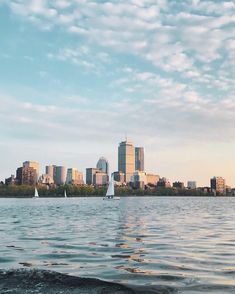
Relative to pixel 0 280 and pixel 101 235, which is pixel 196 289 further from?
pixel 101 235

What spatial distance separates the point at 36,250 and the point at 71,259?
531cm

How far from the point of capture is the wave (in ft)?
54.8

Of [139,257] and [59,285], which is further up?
[139,257]

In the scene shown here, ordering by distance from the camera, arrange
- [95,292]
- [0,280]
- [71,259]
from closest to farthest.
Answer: [95,292] → [0,280] → [71,259]

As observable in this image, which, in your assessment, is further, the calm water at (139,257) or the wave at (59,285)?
the calm water at (139,257)

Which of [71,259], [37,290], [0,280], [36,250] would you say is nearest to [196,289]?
[37,290]

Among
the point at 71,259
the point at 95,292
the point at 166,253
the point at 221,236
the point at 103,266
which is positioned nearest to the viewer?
the point at 95,292

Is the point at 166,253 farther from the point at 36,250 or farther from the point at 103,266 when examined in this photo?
the point at 36,250

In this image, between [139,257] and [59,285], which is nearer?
[59,285]

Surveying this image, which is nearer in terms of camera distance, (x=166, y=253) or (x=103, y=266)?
(x=103, y=266)

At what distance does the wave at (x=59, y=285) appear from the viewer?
54.8ft

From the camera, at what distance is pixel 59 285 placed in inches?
694

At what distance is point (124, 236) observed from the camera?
39594 millimetres

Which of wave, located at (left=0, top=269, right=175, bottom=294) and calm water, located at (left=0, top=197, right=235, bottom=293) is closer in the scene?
wave, located at (left=0, top=269, right=175, bottom=294)
